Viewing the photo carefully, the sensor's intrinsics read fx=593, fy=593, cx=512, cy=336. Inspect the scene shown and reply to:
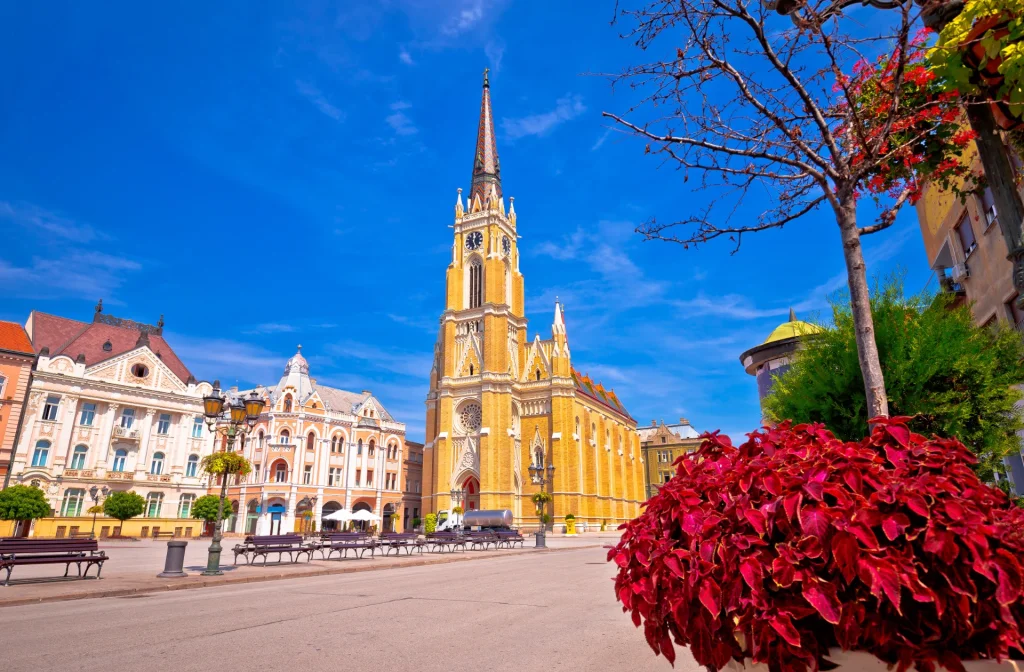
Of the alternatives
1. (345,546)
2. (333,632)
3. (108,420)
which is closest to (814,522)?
(333,632)

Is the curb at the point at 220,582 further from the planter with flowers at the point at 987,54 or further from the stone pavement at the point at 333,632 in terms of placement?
the planter with flowers at the point at 987,54

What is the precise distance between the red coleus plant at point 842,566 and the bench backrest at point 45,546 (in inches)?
572

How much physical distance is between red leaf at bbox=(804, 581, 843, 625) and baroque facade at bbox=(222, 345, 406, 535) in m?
54.0

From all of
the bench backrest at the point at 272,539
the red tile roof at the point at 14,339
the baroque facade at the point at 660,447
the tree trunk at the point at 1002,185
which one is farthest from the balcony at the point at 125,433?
the baroque facade at the point at 660,447

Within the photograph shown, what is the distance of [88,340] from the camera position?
4528 cm

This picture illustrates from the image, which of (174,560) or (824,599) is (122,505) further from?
(824,599)

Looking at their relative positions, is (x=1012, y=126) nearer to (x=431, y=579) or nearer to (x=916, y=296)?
(x=916, y=296)

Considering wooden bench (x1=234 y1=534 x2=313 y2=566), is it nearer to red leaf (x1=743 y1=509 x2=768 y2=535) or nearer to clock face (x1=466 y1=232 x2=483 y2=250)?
red leaf (x1=743 y1=509 x2=768 y2=535)

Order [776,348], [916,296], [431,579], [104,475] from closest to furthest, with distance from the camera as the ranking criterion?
[916,296] → [431,579] → [776,348] → [104,475]

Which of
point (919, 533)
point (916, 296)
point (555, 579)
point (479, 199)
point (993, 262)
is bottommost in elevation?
point (555, 579)

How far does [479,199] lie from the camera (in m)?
66.6

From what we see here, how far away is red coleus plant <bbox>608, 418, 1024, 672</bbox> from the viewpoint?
2.14 m

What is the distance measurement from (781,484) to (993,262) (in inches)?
464

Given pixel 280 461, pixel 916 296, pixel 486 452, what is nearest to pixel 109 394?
pixel 280 461
